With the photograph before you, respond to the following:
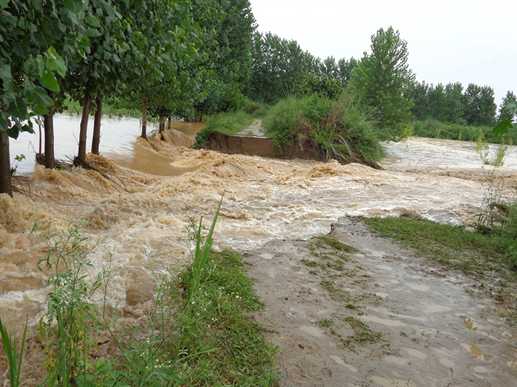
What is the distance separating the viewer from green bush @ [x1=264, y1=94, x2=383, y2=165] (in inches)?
717

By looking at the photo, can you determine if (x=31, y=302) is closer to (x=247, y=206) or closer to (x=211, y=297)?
(x=211, y=297)

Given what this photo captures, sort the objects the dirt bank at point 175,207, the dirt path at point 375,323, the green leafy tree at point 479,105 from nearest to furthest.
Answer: the dirt path at point 375,323 < the dirt bank at point 175,207 < the green leafy tree at point 479,105

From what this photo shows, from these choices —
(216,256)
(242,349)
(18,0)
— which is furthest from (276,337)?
(18,0)

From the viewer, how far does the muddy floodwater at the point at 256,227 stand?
3.68 meters

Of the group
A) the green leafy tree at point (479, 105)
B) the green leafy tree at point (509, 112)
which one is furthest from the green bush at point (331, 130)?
the green leafy tree at point (479, 105)

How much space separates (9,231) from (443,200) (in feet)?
27.7

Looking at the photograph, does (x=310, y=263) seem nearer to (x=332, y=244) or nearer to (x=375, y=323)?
(x=332, y=244)

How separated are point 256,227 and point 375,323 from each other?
3.19 m

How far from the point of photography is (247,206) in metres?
8.56

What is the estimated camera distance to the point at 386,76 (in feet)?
83.9

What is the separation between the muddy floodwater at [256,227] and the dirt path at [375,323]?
2 cm

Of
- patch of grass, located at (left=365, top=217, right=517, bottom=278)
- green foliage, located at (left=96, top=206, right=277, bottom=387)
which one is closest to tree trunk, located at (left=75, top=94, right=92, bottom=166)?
patch of grass, located at (left=365, top=217, right=517, bottom=278)

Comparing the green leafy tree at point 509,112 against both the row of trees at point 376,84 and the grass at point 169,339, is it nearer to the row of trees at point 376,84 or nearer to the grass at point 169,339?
the grass at point 169,339

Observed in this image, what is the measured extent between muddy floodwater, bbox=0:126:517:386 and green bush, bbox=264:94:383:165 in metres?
4.16
